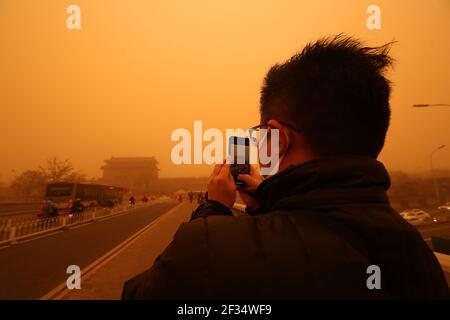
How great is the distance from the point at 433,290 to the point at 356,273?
1.17 ft

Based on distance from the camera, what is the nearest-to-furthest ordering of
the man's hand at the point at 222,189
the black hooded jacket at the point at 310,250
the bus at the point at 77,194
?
the black hooded jacket at the point at 310,250 → the man's hand at the point at 222,189 → the bus at the point at 77,194

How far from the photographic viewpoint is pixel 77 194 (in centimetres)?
2791

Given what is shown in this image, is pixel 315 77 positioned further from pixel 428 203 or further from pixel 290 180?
pixel 428 203

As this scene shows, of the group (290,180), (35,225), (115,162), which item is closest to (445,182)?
(290,180)

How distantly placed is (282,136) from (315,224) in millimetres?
430

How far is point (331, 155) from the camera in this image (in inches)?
44.1

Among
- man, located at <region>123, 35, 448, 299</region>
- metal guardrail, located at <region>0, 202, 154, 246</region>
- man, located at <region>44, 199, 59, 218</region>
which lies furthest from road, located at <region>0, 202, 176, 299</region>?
man, located at <region>123, 35, 448, 299</region>

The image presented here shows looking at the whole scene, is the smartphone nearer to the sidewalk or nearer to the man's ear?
the man's ear

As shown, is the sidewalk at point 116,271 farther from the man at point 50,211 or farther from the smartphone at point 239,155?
the man at point 50,211

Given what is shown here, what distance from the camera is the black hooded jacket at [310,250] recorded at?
0.80 m

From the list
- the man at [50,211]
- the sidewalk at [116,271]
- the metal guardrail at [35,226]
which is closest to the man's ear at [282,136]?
the sidewalk at [116,271]

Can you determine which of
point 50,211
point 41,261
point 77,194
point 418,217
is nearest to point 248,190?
point 41,261
